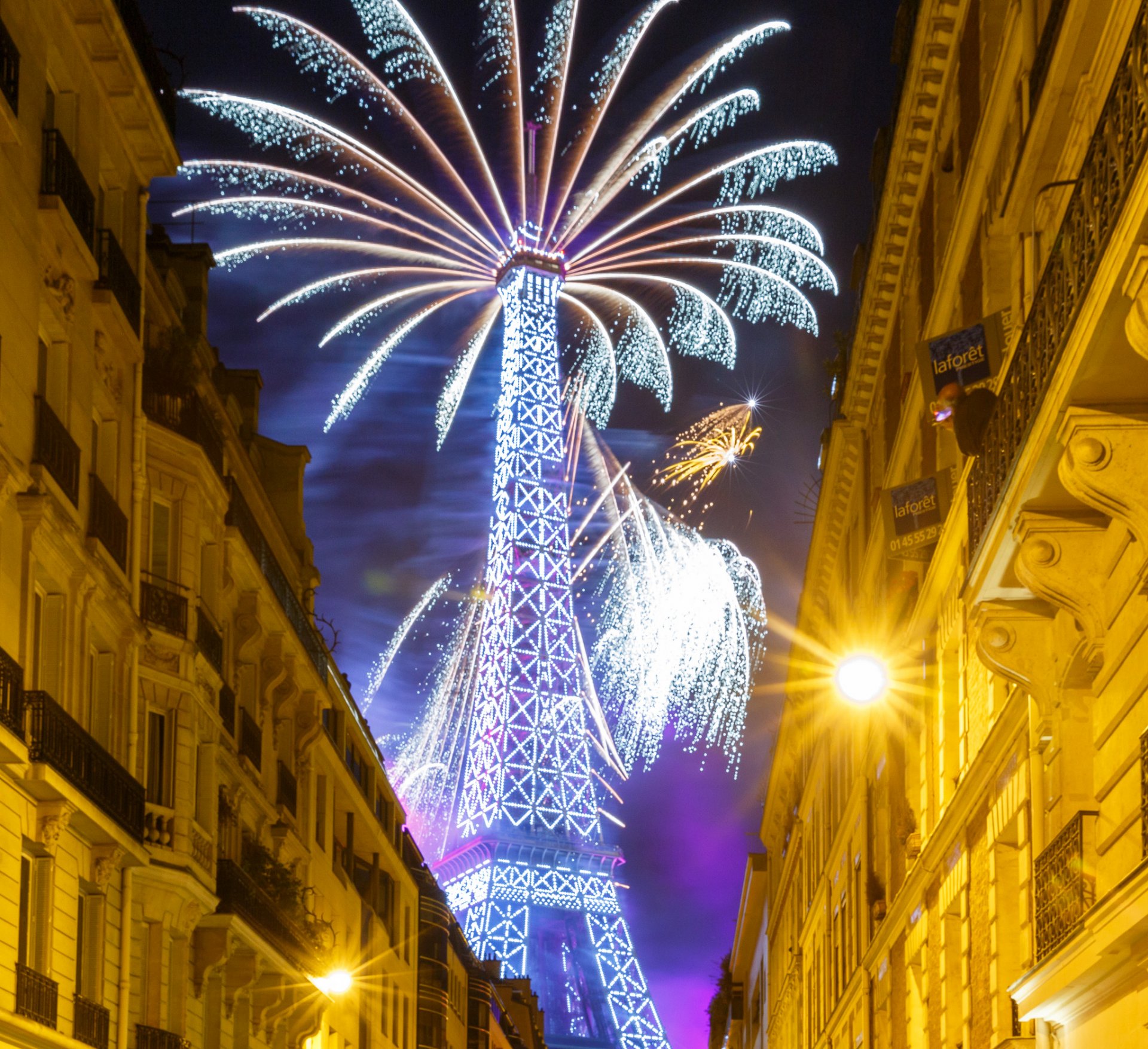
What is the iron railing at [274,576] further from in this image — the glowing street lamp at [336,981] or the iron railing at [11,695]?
the iron railing at [11,695]

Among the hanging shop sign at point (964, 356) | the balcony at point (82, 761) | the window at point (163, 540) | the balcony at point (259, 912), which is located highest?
the window at point (163, 540)

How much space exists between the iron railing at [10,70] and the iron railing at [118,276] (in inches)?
157

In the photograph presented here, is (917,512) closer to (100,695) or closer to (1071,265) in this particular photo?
(100,695)

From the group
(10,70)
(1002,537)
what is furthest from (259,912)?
(1002,537)

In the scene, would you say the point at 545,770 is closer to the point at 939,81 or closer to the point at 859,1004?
the point at 859,1004

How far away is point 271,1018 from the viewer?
3953 cm

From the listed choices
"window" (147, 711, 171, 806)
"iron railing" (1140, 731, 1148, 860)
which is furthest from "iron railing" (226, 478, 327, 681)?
"iron railing" (1140, 731, 1148, 860)

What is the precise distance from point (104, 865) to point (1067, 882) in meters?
14.3

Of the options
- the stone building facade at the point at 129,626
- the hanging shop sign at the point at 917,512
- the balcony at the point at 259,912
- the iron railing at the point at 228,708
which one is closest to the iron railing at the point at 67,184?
the stone building facade at the point at 129,626

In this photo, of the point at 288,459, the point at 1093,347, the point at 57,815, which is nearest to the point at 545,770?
the point at 288,459

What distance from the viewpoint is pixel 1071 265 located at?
51.4 feet

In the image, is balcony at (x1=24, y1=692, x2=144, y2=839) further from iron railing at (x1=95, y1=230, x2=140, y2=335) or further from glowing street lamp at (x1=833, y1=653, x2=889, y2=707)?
glowing street lamp at (x1=833, y1=653, x2=889, y2=707)

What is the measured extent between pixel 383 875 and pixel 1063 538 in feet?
142

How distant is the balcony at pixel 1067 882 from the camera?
17.8 m
